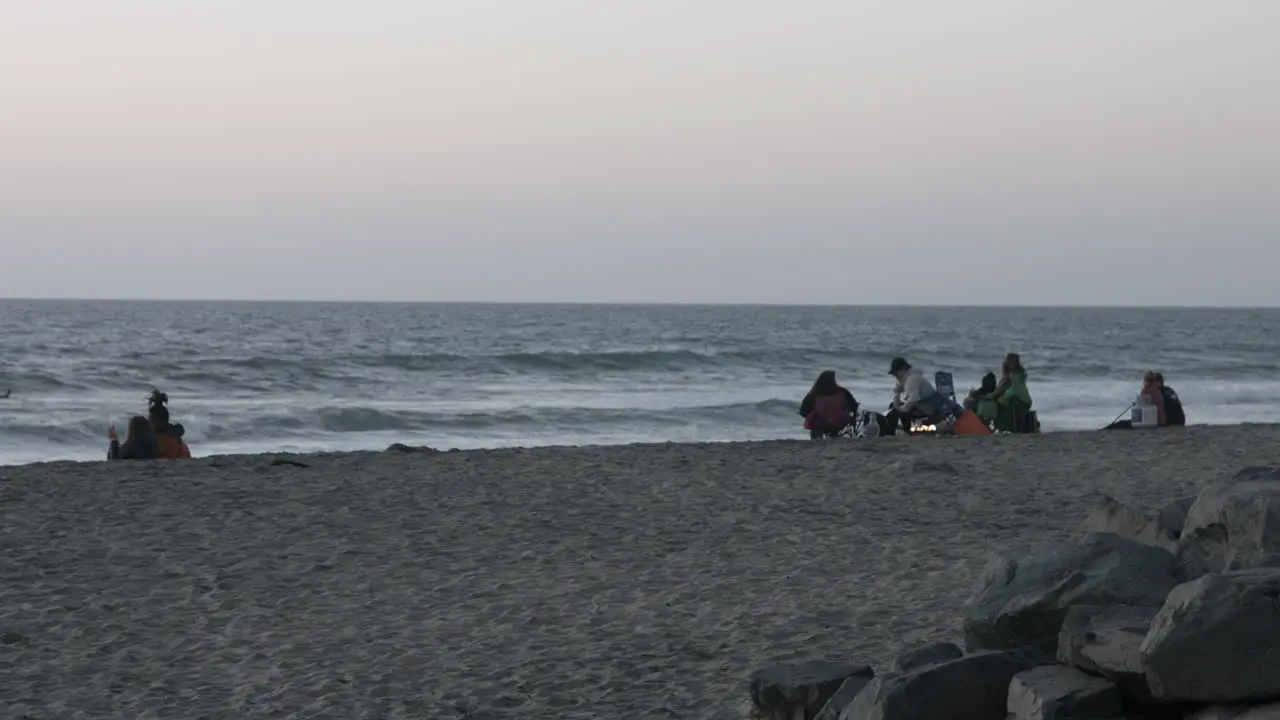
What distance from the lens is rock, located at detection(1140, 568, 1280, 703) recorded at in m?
4.15

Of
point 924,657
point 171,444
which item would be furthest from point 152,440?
point 924,657

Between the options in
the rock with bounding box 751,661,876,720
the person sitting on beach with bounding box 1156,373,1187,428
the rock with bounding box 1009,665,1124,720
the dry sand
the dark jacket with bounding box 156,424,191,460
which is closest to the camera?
the rock with bounding box 1009,665,1124,720

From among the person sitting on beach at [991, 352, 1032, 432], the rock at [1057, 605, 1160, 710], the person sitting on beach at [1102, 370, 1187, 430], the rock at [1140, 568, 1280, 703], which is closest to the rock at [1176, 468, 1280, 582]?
the rock at [1057, 605, 1160, 710]

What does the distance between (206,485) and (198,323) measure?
217 ft

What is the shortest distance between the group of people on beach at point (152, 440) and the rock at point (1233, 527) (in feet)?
33.3

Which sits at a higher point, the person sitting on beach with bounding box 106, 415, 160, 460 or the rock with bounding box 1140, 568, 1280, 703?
the rock with bounding box 1140, 568, 1280, 703

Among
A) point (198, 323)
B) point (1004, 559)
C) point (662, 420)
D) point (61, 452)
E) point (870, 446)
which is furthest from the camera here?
point (198, 323)

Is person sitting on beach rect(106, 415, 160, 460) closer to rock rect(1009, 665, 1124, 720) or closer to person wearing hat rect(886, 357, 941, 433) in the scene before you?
person wearing hat rect(886, 357, 941, 433)

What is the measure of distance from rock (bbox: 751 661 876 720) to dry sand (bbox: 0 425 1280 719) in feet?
1.35

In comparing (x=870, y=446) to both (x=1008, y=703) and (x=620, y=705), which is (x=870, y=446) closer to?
(x=620, y=705)

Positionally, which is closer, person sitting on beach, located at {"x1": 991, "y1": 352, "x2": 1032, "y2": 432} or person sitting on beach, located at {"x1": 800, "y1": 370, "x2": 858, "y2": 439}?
person sitting on beach, located at {"x1": 800, "y1": 370, "x2": 858, "y2": 439}

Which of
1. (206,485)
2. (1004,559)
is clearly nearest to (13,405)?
(206,485)

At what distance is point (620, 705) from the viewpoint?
19.9ft

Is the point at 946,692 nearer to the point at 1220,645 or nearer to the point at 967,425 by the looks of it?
the point at 1220,645
